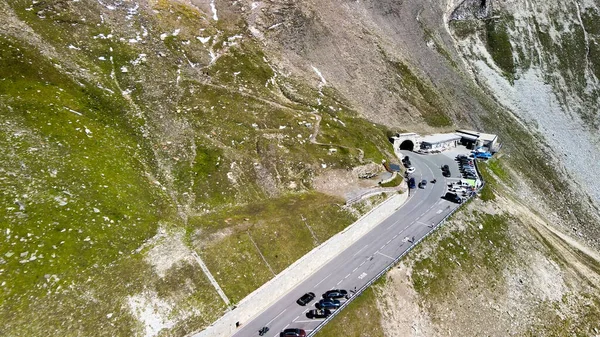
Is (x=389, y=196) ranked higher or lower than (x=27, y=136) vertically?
lower

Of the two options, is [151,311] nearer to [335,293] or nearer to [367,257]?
[335,293]

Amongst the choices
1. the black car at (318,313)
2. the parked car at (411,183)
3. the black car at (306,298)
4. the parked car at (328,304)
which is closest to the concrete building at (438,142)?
the parked car at (411,183)

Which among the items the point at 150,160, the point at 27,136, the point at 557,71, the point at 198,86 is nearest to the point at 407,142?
the point at 198,86

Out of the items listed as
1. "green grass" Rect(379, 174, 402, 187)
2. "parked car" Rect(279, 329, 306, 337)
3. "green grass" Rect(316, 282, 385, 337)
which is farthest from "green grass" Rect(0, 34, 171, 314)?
"green grass" Rect(379, 174, 402, 187)

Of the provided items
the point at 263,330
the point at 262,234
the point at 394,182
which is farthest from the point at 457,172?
the point at 263,330

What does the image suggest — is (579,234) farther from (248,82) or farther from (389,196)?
(248,82)

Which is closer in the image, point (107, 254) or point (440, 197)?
point (107, 254)

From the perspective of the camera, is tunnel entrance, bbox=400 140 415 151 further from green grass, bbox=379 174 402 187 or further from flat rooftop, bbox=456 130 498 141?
green grass, bbox=379 174 402 187
